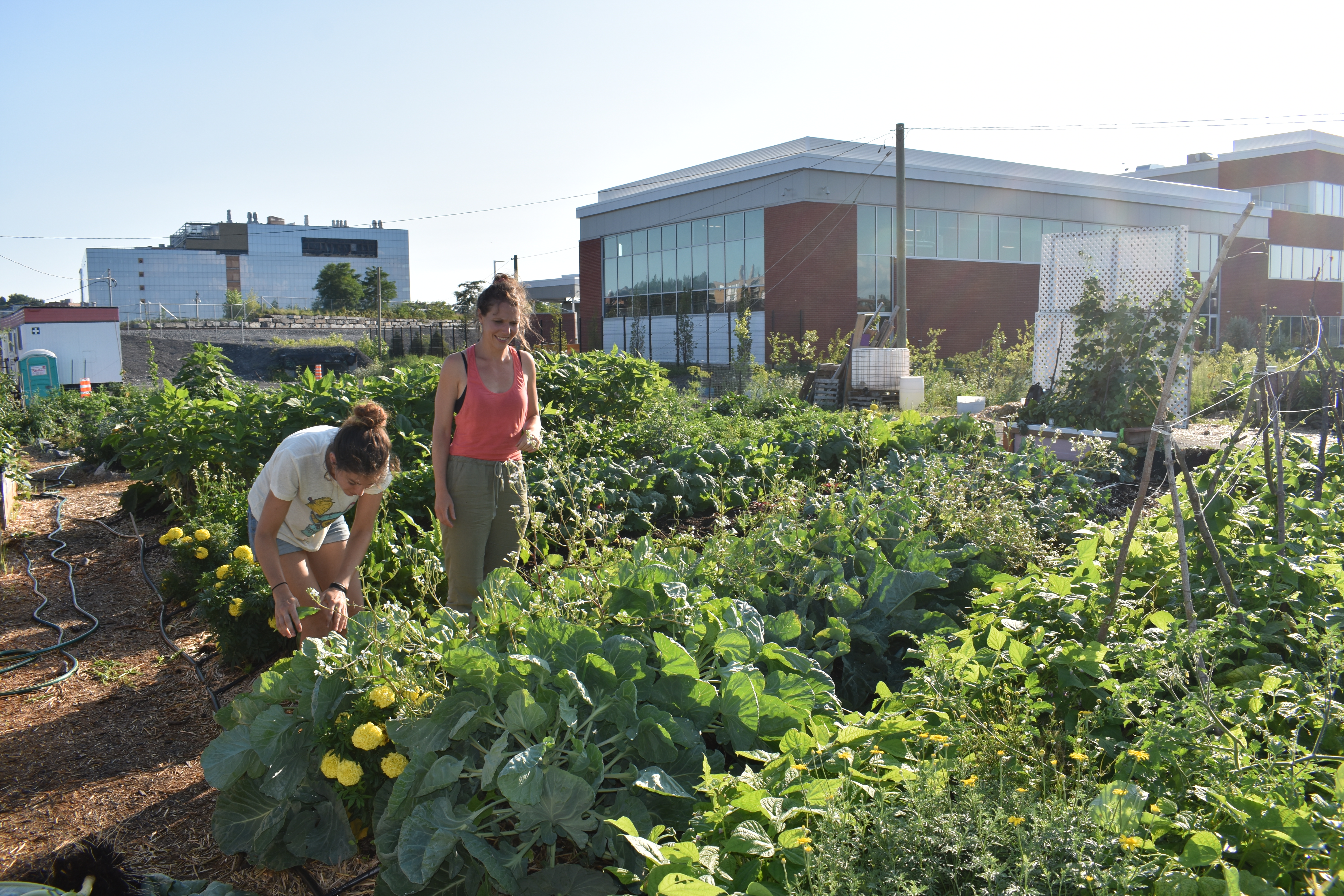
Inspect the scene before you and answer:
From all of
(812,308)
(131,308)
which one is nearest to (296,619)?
(812,308)

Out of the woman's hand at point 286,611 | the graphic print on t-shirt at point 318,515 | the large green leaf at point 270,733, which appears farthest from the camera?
the graphic print on t-shirt at point 318,515

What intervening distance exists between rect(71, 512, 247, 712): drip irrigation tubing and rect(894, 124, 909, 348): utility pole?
1287 centimetres

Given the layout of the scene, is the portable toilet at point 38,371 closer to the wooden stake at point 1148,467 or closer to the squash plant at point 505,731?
the squash plant at point 505,731

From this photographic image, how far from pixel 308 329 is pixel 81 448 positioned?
162 ft

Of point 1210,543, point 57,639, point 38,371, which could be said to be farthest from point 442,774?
point 38,371

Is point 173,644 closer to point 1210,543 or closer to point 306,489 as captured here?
point 306,489

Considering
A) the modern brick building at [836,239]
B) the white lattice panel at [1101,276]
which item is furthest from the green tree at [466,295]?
Answer: the white lattice panel at [1101,276]

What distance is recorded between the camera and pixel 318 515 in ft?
11.1

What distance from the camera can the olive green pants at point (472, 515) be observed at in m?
3.61

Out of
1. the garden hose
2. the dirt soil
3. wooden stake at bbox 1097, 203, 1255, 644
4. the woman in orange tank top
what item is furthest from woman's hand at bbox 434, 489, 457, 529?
wooden stake at bbox 1097, 203, 1255, 644

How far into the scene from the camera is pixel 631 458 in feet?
21.2

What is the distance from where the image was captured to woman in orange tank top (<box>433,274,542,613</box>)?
357 centimetres

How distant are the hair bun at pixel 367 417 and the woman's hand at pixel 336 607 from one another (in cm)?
59

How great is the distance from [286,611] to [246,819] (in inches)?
30.0
